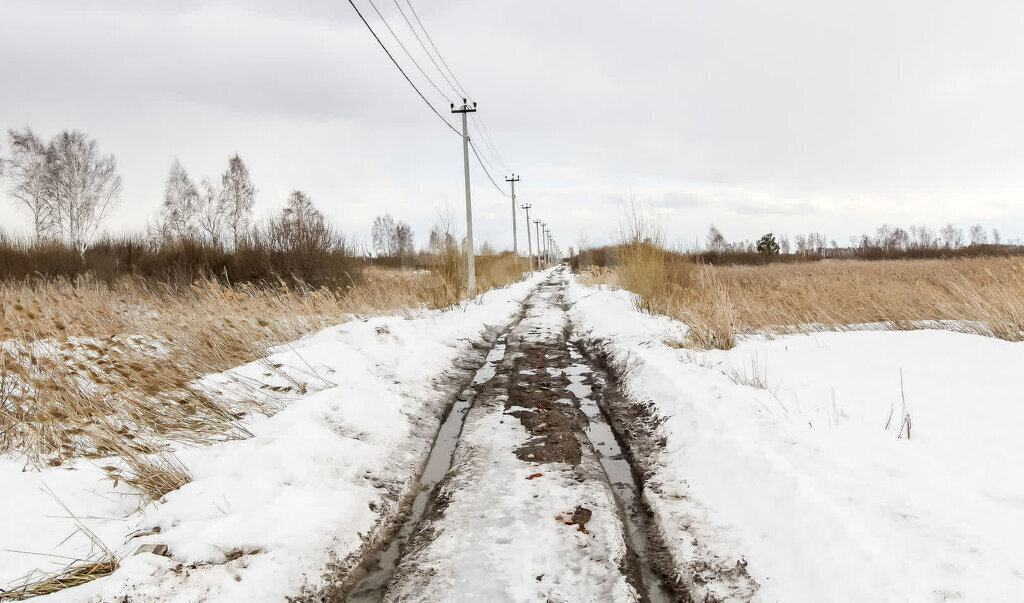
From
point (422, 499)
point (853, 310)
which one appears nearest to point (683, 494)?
point (422, 499)

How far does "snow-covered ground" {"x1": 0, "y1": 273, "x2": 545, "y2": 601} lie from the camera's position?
2283 mm

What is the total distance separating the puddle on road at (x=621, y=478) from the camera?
2.42 meters

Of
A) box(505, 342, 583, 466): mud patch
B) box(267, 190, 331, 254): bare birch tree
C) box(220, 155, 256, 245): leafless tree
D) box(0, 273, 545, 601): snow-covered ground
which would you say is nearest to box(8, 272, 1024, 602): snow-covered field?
box(0, 273, 545, 601): snow-covered ground

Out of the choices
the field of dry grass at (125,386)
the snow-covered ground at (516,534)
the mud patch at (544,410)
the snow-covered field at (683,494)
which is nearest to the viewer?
the snow-covered field at (683,494)

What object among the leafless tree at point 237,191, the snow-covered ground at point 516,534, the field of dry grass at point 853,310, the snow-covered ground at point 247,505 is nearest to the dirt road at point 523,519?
the snow-covered ground at point 516,534

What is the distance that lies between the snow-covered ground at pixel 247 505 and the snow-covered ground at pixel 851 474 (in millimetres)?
1937

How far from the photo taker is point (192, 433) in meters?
3.82

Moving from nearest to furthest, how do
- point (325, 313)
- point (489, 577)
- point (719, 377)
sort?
point (489, 577)
point (719, 377)
point (325, 313)

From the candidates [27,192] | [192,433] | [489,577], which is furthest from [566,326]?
[27,192]

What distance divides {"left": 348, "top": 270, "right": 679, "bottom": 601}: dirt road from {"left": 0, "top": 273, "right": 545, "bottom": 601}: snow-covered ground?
30 cm

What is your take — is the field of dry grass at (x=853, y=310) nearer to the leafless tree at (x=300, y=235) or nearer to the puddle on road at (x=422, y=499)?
the puddle on road at (x=422, y=499)

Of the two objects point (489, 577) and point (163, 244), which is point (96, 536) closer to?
point (489, 577)

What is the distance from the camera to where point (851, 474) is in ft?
9.09

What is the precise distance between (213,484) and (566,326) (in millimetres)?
9036
